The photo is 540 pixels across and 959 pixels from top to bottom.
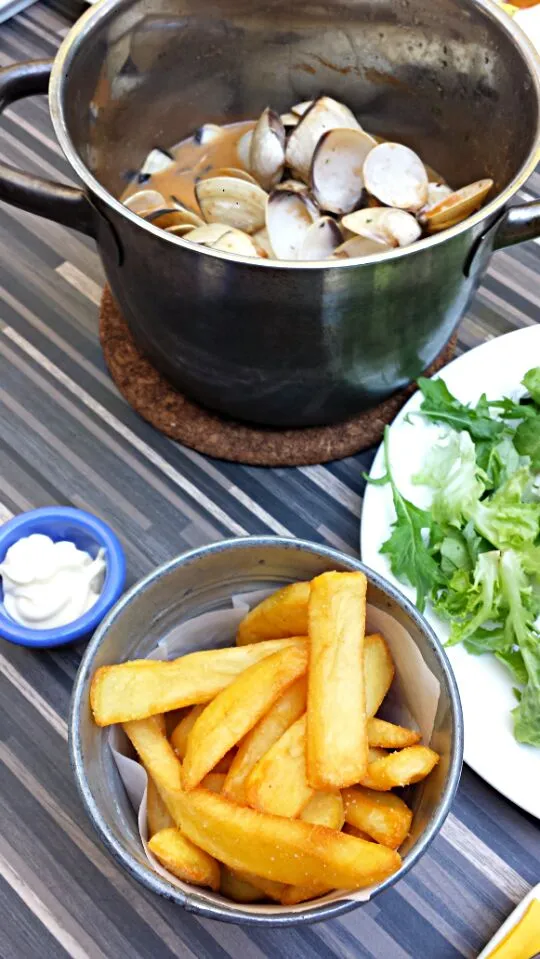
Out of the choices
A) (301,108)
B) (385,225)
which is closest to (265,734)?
(385,225)

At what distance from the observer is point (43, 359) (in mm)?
1042

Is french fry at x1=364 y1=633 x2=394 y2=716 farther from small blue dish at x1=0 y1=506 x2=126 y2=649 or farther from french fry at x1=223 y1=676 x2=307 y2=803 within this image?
small blue dish at x1=0 y1=506 x2=126 y2=649

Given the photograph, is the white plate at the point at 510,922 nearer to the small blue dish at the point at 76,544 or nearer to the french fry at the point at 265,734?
the french fry at the point at 265,734

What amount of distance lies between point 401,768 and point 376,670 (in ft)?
0.24

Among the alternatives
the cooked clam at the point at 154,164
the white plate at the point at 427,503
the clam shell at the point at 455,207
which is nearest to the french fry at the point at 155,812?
the white plate at the point at 427,503

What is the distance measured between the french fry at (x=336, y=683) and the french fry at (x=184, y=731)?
104 millimetres

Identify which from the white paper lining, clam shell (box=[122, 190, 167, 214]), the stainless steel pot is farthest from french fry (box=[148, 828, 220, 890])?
clam shell (box=[122, 190, 167, 214])

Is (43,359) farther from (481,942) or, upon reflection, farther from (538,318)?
(481,942)

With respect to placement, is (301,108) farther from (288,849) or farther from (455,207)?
(288,849)

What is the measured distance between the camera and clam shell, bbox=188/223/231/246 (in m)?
0.82

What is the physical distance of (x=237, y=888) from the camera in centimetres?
59

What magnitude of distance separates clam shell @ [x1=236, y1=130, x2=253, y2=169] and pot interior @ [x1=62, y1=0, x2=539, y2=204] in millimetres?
53

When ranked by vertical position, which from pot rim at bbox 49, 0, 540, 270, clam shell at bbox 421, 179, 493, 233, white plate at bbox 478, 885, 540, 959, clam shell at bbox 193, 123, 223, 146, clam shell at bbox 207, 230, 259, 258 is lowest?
white plate at bbox 478, 885, 540, 959

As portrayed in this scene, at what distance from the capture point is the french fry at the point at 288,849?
1.69 ft
